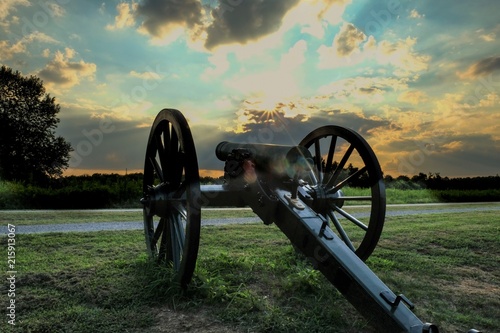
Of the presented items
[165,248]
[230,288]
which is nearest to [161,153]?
[165,248]

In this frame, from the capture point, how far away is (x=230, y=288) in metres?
4.61

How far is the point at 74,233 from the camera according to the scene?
318 inches

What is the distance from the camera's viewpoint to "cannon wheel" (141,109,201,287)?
158 inches

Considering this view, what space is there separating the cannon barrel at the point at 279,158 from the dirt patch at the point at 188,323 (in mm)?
1500

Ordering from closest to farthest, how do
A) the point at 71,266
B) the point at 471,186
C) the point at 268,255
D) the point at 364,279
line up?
the point at 364,279, the point at 71,266, the point at 268,255, the point at 471,186

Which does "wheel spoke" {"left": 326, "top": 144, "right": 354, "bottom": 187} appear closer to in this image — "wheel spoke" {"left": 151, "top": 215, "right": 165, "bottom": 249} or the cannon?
the cannon

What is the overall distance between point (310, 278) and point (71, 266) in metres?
2.75

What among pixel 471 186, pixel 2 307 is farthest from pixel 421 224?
pixel 471 186

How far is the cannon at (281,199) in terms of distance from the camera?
11.6ft

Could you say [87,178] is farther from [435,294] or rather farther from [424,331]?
[424,331]

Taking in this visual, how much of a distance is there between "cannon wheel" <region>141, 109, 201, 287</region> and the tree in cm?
1873

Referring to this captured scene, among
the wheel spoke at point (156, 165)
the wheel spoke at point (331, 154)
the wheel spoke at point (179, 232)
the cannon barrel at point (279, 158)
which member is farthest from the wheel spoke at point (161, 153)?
the wheel spoke at point (331, 154)

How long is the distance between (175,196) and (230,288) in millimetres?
1066

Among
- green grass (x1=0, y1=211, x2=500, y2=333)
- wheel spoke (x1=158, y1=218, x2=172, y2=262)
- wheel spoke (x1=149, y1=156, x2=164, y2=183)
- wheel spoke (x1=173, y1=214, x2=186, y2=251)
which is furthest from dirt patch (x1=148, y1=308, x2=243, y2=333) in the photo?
wheel spoke (x1=149, y1=156, x2=164, y2=183)
